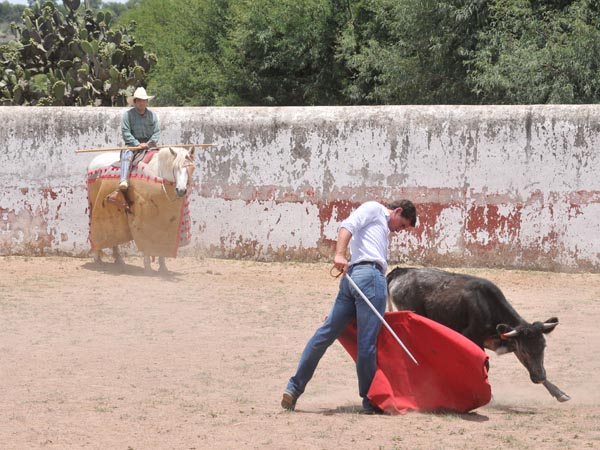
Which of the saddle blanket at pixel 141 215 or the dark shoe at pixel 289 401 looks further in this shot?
the saddle blanket at pixel 141 215

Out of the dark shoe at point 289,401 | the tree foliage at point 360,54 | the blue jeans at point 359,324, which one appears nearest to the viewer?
the blue jeans at point 359,324

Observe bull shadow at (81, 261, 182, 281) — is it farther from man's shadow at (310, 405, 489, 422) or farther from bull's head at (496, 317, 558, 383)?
bull's head at (496, 317, 558, 383)

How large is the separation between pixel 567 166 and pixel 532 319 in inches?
130

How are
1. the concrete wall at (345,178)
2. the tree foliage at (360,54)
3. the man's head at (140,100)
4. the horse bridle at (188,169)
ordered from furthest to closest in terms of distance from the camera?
the tree foliage at (360,54) → the concrete wall at (345,178) → the man's head at (140,100) → the horse bridle at (188,169)

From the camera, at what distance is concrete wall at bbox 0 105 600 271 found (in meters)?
14.0

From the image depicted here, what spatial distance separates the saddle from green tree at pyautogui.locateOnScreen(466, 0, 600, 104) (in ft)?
24.0

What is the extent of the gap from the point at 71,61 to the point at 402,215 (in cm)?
1434

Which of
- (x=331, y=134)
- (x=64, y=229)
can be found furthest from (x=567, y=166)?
(x=64, y=229)

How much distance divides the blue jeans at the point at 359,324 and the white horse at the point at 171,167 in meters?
6.13

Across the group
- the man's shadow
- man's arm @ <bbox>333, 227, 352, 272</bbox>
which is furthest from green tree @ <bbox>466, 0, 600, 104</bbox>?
man's arm @ <bbox>333, 227, 352, 272</bbox>

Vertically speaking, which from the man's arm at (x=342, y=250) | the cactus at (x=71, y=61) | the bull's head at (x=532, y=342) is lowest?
the bull's head at (x=532, y=342)

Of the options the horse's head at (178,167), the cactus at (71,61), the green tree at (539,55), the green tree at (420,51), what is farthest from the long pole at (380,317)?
the green tree at (420,51)

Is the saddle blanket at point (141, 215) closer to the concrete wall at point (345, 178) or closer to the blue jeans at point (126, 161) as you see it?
the blue jeans at point (126, 161)

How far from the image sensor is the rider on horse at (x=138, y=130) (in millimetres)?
13766
